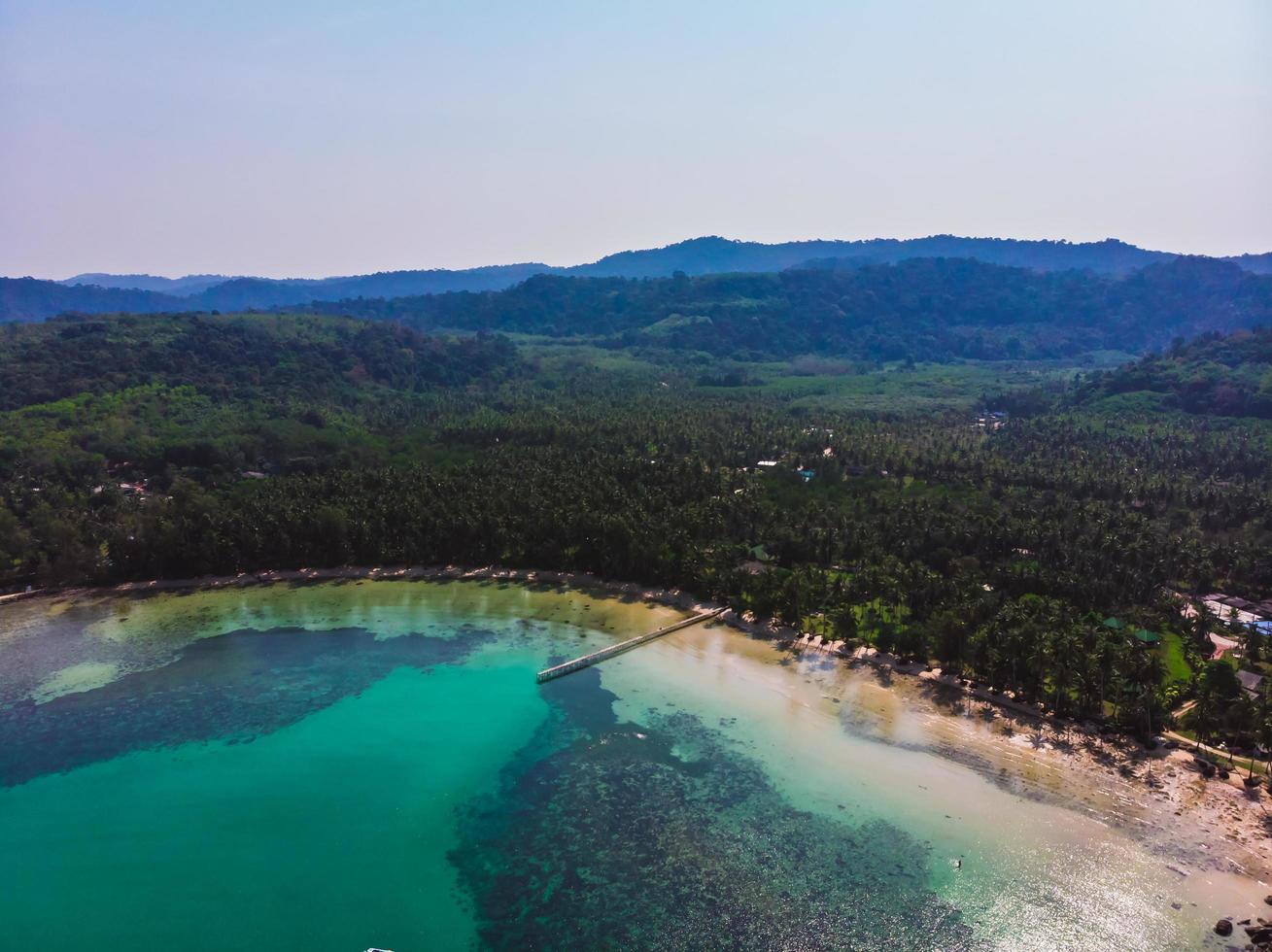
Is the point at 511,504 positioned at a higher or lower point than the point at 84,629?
higher

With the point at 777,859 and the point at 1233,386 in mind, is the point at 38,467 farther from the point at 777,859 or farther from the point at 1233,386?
the point at 1233,386

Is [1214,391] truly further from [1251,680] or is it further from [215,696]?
[215,696]

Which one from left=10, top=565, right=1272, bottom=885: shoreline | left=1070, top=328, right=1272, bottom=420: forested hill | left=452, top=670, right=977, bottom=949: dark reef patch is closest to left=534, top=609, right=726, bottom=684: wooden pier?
left=10, top=565, right=1272, bottom=885: shoreline

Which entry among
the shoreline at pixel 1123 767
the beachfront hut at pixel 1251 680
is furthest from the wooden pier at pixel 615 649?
the beachfront hut at pixel 1251 680

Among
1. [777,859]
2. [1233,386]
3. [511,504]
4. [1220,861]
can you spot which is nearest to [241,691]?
[511,504]

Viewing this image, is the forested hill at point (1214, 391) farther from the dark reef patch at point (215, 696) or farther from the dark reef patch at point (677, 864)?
the dark reef patch at point (215, 696)

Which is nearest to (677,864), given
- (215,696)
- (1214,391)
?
(215,696)
